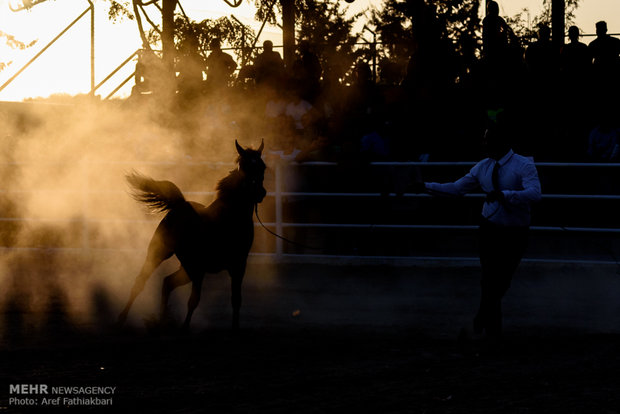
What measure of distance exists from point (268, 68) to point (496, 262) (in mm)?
6636

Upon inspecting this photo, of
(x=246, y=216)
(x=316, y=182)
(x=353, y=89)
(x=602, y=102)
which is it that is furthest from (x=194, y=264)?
(x=602, y=102)

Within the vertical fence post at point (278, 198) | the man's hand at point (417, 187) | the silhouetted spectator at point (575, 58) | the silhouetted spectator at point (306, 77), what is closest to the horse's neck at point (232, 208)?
the man's hand at point (417, 187)

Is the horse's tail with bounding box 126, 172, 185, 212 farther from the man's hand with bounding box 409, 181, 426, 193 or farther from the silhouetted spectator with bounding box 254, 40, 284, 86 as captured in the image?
the silhouetted spectator with bounding box 254, 40, 284, 86

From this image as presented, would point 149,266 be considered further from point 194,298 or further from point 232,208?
point 232,208

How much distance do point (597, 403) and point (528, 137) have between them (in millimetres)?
7238

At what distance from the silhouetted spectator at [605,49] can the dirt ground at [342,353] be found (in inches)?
141

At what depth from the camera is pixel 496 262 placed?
707cm

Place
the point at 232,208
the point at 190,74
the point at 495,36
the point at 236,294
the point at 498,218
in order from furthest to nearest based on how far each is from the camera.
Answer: the point at 190,74 → the point at 495,36 → the point at 232,208 → the point at 236,294 → the point at 498,218

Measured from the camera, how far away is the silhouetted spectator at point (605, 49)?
12.4m

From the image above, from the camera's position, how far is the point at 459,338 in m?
7.01

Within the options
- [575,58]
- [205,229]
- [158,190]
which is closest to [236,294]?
[205,229]

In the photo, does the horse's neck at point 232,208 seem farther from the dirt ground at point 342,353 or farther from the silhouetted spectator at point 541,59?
the silhouetted spectator at point 541,59

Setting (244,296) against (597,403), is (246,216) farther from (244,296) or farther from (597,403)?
(597,403)

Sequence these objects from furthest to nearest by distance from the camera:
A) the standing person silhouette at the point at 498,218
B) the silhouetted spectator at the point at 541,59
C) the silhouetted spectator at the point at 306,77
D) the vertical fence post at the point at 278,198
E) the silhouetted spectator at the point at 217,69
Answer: the silhouetted spectator at the point at 217,69 → the silhouetted spectator at the point at 306,77 → the silhouetted spectator at the point at 541,59 → the vertical fence post at the point at 278,198 → the standing person silhouette at the point at 498,218
